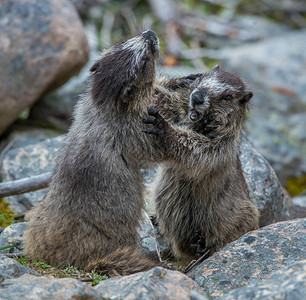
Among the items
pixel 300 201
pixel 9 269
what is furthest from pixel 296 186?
pixel 9 269

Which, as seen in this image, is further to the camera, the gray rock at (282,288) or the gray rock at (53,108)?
the gray rock at (53,108)

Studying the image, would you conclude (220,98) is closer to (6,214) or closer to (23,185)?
(23,185)

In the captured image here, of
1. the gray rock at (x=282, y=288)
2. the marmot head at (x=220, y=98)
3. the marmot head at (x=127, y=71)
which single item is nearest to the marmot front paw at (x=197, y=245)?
the marmot head at (x=220, y=98)

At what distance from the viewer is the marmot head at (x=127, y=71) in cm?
580

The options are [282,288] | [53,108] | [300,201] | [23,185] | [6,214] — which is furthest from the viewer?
[53,108]

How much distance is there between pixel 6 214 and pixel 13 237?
119 cm

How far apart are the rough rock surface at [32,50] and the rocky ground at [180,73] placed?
2cm

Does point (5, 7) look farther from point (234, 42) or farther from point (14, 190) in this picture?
point (234, 42)

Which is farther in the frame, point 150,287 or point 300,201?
point 300,201

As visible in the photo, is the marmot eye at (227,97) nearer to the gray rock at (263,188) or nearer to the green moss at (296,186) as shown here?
the gray rock at (263,188)

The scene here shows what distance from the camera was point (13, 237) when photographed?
658cm

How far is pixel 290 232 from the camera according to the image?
581cm

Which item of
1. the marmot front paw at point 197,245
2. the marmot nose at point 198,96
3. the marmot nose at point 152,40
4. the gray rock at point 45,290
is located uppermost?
the marmot nose at point 152,40

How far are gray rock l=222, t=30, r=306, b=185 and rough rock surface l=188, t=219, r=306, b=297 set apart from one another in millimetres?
4962
